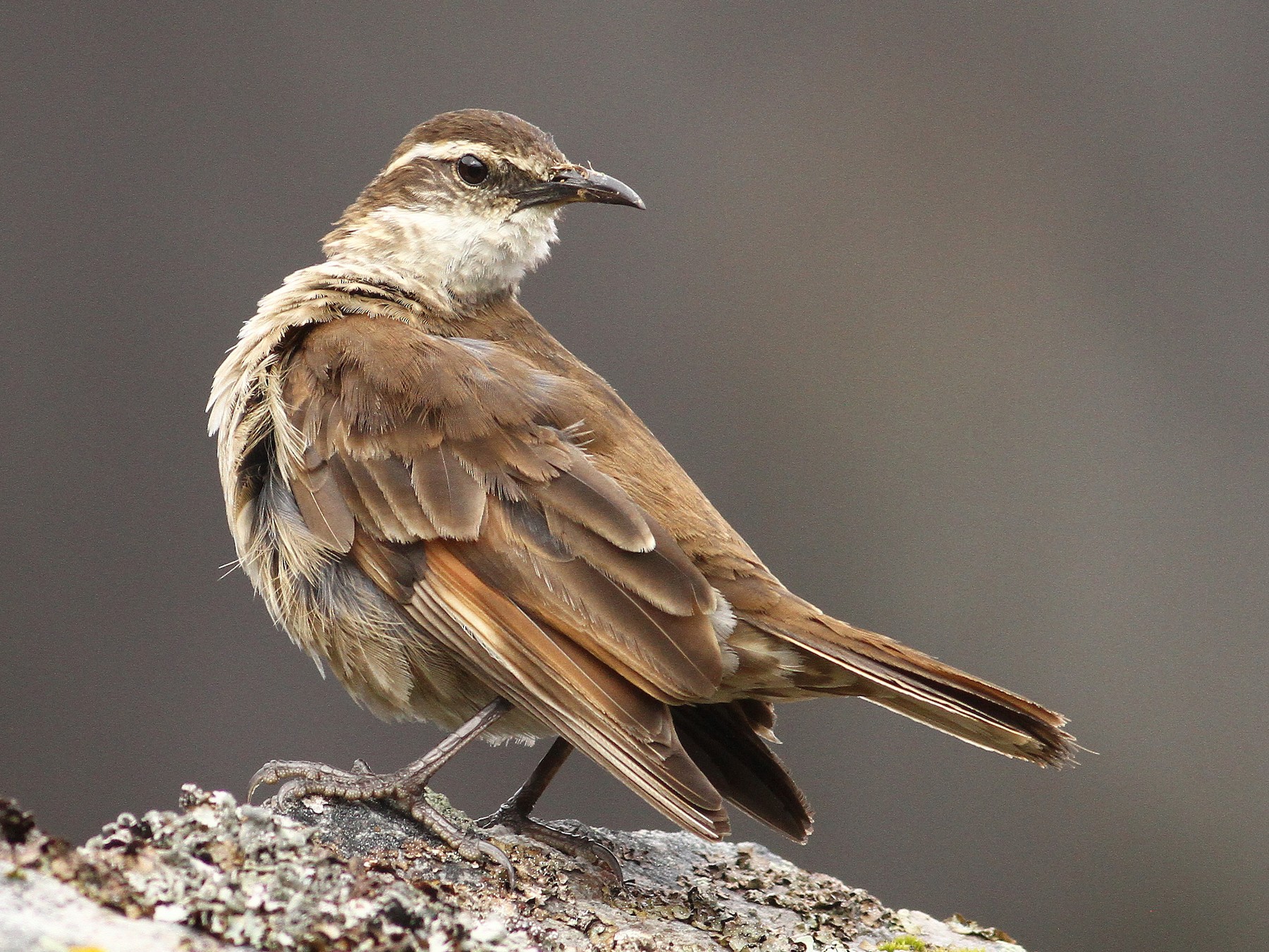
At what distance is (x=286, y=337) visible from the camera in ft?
15.3

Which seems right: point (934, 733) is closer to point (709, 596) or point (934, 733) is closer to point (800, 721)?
point (800, 721)

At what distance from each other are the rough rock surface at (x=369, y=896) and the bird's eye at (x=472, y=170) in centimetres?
241

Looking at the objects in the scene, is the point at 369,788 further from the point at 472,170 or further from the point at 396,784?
the point at 472,170

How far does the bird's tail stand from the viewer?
12.5 ft

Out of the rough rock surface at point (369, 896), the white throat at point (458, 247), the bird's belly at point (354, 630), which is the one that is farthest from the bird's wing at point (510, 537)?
the white throat at point (458, 247)

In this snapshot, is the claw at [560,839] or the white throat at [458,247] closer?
the claw at [560,839]

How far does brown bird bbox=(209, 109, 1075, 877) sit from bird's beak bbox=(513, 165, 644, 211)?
498 mm

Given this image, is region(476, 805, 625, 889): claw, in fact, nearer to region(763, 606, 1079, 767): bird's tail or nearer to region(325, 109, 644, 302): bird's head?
region(763, 606, 1079, 767): bird's tail

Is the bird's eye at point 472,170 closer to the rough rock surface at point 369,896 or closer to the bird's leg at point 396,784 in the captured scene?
the bird's leg at point 396,784

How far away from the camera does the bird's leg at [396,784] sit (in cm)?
381

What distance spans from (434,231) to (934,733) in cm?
466

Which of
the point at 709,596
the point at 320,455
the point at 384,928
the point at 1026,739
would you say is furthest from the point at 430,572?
the point at 1026,739

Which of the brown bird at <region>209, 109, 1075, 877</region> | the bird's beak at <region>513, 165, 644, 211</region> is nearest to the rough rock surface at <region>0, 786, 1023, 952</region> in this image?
the brown bird at <region>209, 109, 1075, 877</region>

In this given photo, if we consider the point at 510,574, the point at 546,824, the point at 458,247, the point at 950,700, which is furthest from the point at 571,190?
the point at 950,700
